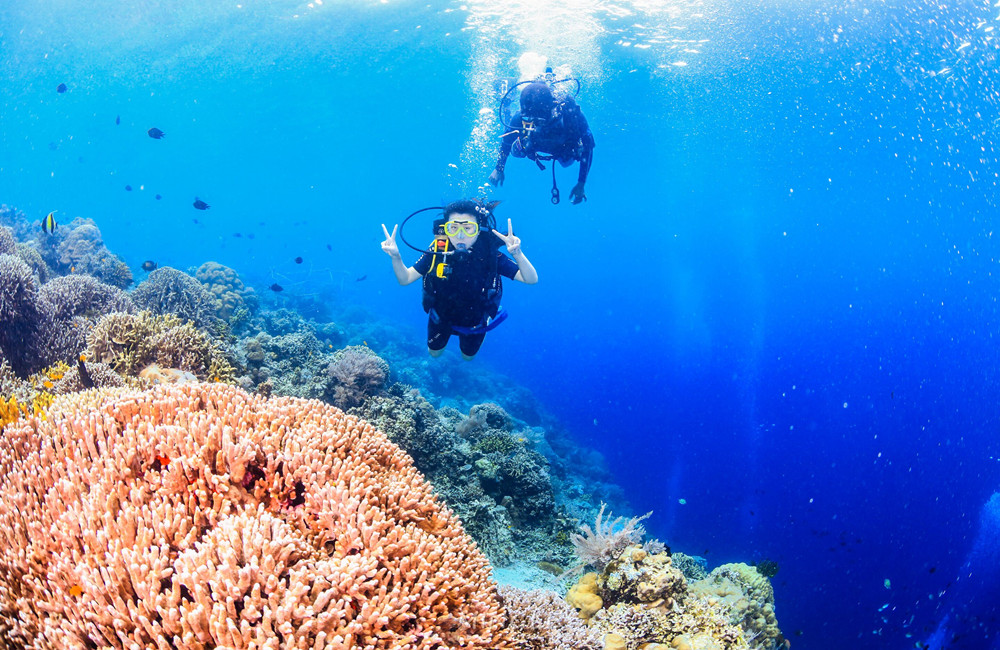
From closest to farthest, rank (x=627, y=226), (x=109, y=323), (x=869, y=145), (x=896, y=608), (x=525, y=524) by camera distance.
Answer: (x=109, y=323) → (x=525, y=524) → (x=896, y=608) → (x=869, y=145) → (x=627, y=226)

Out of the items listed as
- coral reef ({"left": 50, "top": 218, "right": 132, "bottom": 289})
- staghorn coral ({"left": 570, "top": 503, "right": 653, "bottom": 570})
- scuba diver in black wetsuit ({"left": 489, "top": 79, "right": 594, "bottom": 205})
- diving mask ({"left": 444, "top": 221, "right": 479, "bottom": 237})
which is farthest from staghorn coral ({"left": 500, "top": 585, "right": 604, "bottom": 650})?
coral reef ({"left": 50, "top": 218, "right": 132, "bottom": 289})

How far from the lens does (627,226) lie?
99.5 meters

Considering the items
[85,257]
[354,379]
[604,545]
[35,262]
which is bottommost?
[604,545]

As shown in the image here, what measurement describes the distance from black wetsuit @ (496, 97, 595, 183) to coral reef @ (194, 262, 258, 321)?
9927 millimetres

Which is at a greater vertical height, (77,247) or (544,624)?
(77,247)

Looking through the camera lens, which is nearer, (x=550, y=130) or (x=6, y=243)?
(x=6, y=243)

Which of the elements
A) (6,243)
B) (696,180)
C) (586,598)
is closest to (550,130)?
(586,598)

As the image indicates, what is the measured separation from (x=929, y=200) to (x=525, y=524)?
71869mm

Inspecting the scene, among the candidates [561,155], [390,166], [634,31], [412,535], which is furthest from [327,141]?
[412,535]

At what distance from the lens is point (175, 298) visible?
10.4 metres

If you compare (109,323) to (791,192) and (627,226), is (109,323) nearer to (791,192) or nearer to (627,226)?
(791,192)

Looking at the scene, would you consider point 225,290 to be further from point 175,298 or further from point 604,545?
point 604,545

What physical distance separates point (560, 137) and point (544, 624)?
35.2ft

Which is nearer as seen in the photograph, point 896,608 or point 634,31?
point 634,31
